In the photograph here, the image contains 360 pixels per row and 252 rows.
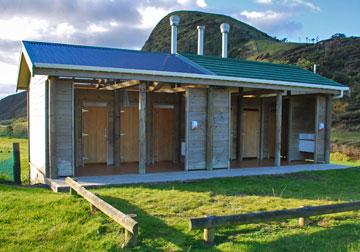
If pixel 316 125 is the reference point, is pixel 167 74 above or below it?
above

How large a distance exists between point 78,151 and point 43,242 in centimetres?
650

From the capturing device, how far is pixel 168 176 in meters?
9.55

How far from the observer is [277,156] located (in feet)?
39.4

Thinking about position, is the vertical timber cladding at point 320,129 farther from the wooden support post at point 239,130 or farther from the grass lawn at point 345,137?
the grass lawn at point 345,137

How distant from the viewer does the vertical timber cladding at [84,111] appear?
1151cm

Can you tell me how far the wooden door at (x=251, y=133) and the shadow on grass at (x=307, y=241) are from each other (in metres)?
8.70

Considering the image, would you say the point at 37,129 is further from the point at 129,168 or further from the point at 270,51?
the point at 270,51

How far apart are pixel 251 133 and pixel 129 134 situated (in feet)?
15.3

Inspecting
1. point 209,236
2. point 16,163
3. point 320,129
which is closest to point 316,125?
point 320,129

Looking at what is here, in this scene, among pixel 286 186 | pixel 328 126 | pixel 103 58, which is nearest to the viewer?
pixel 286 186

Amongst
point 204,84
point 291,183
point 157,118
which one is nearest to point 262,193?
point 291,183

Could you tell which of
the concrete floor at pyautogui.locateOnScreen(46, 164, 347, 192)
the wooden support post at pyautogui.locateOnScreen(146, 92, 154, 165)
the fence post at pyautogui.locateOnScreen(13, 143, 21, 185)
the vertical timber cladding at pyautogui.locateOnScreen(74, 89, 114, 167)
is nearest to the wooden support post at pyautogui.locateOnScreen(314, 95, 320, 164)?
the concrete floor at pyautogui.locateOnScreen(46, 164, 347, 192)

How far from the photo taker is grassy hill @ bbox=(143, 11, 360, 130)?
34.2m

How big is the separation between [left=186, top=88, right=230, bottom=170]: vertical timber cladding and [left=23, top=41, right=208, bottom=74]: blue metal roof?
0.78 meters
